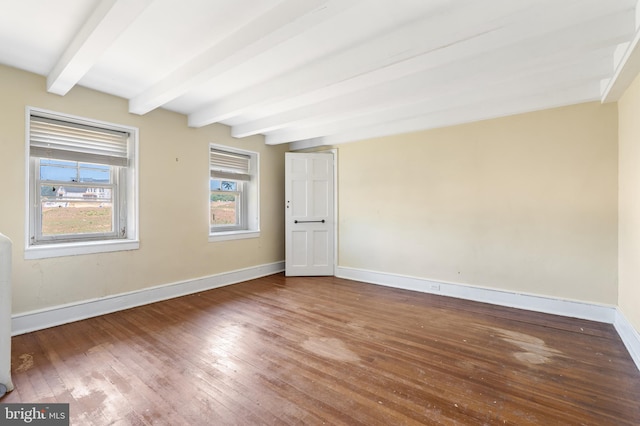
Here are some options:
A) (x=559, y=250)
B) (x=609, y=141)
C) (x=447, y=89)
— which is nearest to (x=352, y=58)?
(x=447, y=89)

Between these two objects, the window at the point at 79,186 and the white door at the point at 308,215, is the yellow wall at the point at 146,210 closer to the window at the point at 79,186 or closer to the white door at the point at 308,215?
the window at the point at 79,186

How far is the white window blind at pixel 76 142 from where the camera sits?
293 centimetres

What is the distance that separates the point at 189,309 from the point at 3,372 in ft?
5.48

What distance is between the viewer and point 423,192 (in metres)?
4.25

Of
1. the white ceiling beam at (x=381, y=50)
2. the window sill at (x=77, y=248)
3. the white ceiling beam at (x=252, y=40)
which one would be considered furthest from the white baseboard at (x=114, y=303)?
the white ceiling beam at (x=381, y=50)

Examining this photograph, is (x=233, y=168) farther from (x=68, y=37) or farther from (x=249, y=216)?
(x=68, y=37)

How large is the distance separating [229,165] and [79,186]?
6.55ft

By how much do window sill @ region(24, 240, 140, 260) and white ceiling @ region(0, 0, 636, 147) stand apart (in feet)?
5.18

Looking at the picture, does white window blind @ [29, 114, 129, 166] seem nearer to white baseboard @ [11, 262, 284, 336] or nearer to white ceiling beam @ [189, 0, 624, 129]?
white baseboard @ [11, 262, 284, 336]

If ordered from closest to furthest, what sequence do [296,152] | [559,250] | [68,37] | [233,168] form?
[68,37] → [559,250] → [233,168] → [296,152]

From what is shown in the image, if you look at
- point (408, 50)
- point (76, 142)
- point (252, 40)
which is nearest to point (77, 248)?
point (76, 142)

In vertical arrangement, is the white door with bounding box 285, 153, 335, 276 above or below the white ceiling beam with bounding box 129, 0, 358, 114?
below

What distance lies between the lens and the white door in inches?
202

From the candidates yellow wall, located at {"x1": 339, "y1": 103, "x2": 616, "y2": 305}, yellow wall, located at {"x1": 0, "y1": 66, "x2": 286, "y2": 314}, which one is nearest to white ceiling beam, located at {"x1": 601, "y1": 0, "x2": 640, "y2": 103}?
yellow wall, located at {"x1": 339, "y1": 103, "x2": 616, "y2": 305}
